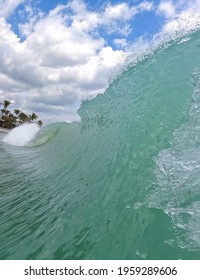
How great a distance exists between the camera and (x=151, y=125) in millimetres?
6141

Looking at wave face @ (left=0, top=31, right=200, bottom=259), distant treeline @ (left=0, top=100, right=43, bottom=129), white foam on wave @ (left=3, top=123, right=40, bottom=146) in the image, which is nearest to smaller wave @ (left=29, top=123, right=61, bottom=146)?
white foam on wave @ (left=3, top=123, right=40, bottom=146)

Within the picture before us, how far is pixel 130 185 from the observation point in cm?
484

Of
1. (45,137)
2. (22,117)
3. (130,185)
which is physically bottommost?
(130,185)

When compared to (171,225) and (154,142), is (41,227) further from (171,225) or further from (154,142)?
(154,142)

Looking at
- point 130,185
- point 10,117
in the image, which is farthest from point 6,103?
point 130,185

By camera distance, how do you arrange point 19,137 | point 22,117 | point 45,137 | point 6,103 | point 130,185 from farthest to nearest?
point 22,117 → point 6,103 → point 19,137 → point 45,137 → point 130,185

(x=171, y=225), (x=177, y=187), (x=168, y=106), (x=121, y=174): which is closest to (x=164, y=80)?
(x=168, y=106)

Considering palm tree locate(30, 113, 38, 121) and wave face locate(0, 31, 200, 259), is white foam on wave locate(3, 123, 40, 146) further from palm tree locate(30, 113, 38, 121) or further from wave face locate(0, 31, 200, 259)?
palm tree locate(30, 113, 38, 121)

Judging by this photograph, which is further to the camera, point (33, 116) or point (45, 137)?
point (33, 116)

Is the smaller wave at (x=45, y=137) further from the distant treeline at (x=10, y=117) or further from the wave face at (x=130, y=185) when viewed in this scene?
the distant treeline at (x=10, y=117)

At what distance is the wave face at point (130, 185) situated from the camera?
3604 mm

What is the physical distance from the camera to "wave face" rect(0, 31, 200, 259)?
3604 millimetres

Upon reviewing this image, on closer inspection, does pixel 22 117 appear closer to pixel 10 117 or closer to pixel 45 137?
pixel 10 117

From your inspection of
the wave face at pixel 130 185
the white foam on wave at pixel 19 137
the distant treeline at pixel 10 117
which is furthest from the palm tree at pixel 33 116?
the wave face at pixel 130 185
